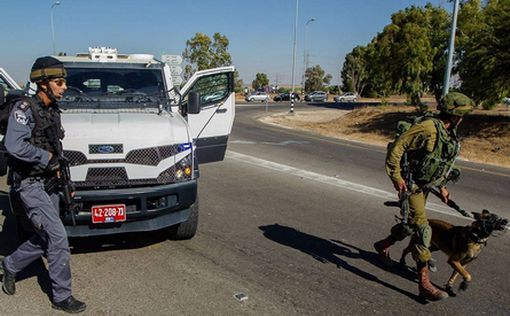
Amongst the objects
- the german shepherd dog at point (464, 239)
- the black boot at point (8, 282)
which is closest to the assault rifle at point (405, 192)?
the german shepherd dog at point (464, 239)

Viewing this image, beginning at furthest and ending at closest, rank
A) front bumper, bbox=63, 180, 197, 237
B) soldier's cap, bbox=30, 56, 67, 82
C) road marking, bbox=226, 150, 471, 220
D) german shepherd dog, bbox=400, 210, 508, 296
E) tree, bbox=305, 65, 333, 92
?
tree, bbox=305, 65, 333, 92 → road marking, bbox=226, 150, 471, 220 → front bumper, bbox=63, 180, 197, 237 → german shepherd dog, bbox=400, 210, 508, 296 → soldier's cap, bbox=30, 56, 67, 82

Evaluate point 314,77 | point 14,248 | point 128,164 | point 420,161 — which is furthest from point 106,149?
point 314,77

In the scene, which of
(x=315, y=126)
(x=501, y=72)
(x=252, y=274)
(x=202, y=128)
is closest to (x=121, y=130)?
(x=252, y=274)

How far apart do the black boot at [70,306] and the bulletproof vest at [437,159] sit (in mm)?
2913

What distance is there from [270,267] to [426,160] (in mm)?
1753

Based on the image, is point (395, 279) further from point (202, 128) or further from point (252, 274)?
point (202, 128)

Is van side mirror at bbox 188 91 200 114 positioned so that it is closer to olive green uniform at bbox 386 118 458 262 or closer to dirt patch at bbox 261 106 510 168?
olive green uniform at bbox 386 118 458 262

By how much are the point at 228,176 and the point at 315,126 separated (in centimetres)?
1534

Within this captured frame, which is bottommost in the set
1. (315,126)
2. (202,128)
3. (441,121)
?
(315,126)

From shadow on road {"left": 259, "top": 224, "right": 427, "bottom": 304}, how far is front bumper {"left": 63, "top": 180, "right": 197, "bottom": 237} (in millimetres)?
1305

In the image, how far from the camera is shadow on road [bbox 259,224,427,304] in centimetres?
420

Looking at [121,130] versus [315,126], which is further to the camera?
[315,126]

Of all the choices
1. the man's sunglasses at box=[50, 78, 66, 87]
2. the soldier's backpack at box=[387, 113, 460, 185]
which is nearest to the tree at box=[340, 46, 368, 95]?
the soldier's backpack at box=[387, 113, 460, 185]

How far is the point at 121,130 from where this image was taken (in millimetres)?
4203
